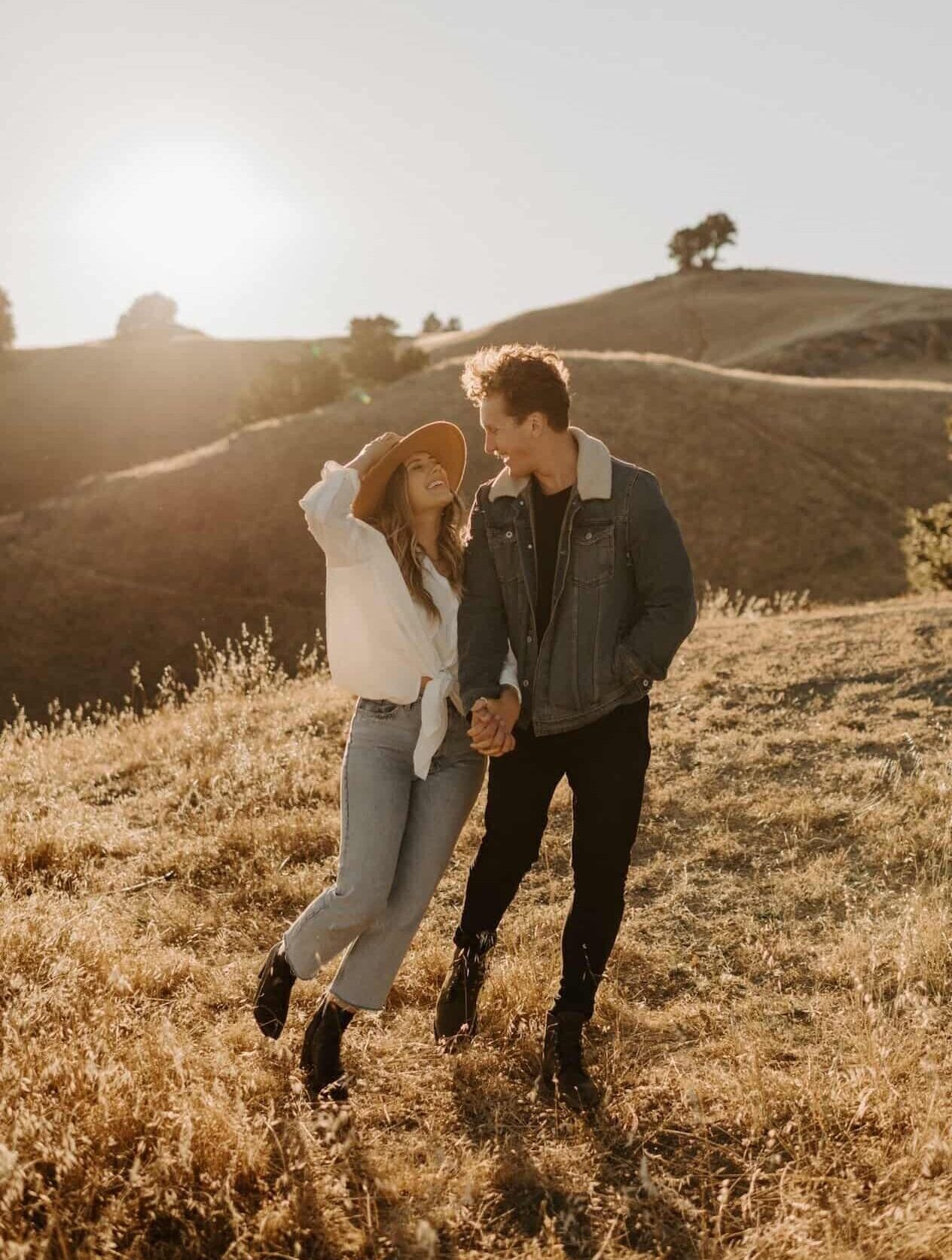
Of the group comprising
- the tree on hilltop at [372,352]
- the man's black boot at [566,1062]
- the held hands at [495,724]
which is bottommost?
the man's black boot at [566,1062]

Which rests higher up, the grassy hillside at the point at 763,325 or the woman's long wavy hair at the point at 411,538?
the grassy hillside at the point at 763,325

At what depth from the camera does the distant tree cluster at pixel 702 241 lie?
92188 mm

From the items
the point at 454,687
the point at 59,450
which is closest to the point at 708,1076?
the point at 454,687

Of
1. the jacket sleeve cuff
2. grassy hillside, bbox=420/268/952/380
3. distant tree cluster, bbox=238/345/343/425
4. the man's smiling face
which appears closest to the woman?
the man's smiling face

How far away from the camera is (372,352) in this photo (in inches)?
2050

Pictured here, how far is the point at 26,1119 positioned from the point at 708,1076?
231 cm

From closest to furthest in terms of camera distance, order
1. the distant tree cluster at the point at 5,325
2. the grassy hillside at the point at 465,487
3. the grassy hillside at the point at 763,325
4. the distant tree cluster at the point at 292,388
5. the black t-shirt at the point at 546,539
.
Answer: the black t-shirt at the point at 546,539, the grassy hillside at the point at 465,487, the distant tree cluster at the point at 292,388, the grassy hillside at the point at 763,325, the distant tree cluster at the point at 5,325

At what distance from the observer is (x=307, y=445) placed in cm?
3591

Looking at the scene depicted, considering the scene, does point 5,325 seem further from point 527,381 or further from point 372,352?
point 527,381

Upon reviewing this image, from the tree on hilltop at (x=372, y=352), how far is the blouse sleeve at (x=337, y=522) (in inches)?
1968

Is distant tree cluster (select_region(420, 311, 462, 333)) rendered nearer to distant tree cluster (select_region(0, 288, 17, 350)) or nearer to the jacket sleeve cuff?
distant tree cluster (select_region(0, 288, 17, 350))

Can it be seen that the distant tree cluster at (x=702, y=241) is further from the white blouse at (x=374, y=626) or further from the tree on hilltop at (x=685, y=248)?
the white blouse at (x=374, y=626)

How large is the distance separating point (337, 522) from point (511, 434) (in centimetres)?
75

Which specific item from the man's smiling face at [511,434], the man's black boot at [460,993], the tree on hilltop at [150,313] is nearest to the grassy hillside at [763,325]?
the tree on hilltop at [150,313]
